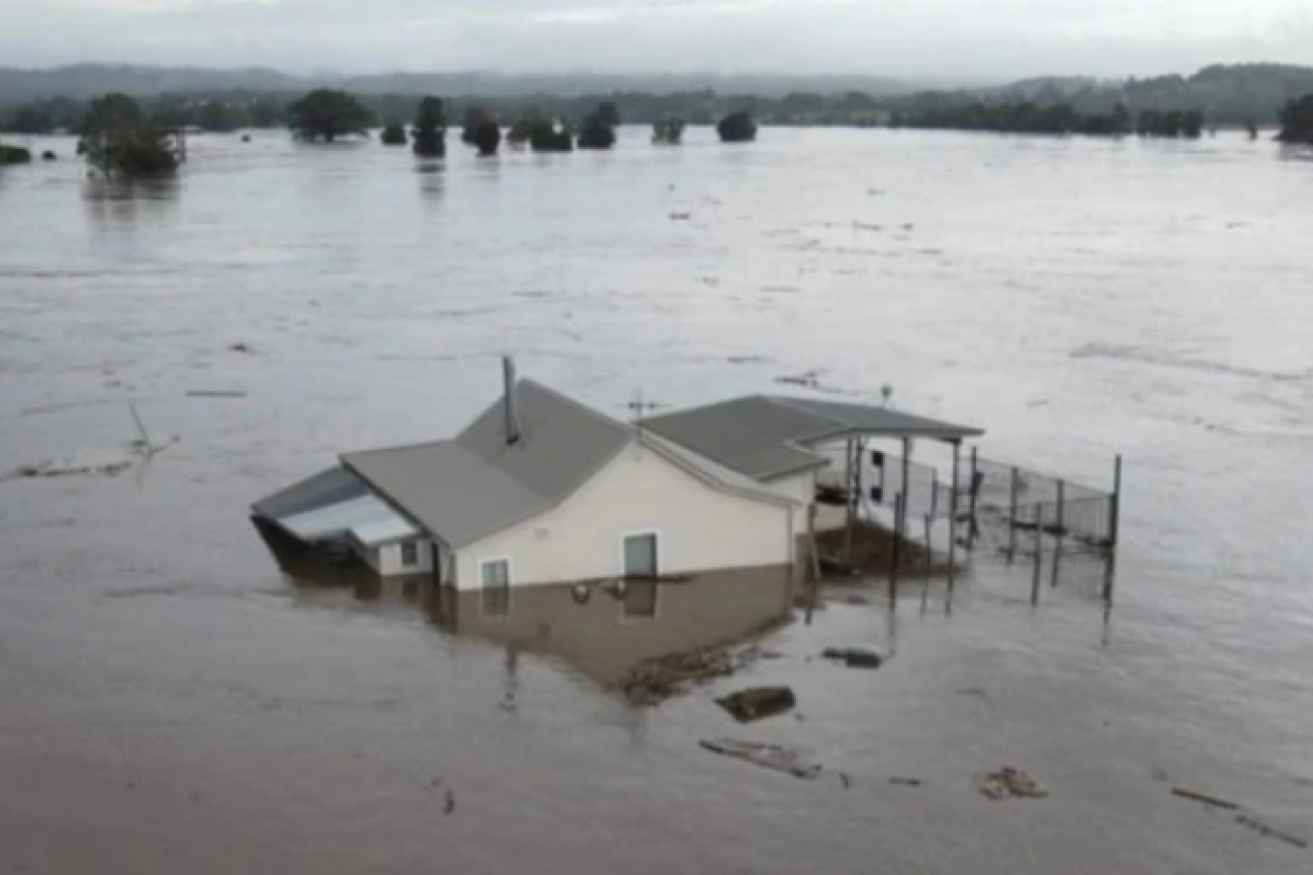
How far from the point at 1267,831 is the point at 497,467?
8.45 m

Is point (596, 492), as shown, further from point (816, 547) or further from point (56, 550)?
point (56, 550)

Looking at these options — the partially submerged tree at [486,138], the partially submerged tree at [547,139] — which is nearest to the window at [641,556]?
the partially submerged tree at [486,138]

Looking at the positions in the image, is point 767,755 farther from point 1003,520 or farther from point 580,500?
point 1003,520

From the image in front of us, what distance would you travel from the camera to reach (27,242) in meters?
49.4

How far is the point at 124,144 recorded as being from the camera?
245 ft

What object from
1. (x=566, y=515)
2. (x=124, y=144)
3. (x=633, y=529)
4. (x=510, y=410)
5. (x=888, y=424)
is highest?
(x=124, y=144)

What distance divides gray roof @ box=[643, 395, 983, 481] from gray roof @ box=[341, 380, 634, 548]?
1621mm

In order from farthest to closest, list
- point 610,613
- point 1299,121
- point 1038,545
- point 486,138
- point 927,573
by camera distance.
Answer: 1. point 1299,121
2. point 486,138
3. point 1038,545
4. point 927,573
5. point 610,613

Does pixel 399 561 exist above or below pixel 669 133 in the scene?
below

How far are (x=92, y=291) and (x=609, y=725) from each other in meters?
29.4

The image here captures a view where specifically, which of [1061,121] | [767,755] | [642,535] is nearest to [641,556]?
[642,535]

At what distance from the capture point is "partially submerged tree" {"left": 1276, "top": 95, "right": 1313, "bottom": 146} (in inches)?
4210

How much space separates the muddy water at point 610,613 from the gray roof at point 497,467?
→ 3.68 feet

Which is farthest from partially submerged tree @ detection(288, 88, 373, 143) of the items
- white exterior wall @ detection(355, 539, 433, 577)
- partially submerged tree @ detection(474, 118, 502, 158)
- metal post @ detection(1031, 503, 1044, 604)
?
metal post @ detection(1031, 503, 1044, 604)
